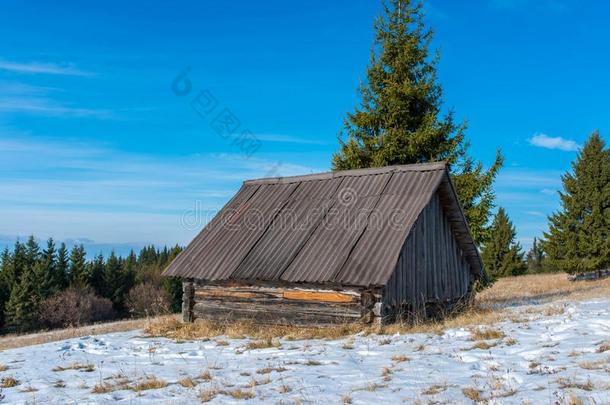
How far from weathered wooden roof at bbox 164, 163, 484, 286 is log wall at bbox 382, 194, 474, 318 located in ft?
1.71

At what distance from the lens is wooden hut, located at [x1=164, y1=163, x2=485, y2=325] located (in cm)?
1298

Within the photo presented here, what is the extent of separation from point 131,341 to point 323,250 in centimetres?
538

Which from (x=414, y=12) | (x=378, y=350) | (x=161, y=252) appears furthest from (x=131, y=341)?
(x=161, y=252)

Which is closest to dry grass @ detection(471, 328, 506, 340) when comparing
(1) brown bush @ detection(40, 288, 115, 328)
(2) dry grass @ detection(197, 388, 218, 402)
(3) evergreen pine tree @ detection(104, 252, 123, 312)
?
(2) dry grass @ detection(197, 388, 218, 402)

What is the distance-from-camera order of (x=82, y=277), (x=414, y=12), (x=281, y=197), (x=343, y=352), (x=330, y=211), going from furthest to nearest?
(x=82, y=277)
(x=414, y=12)
(x=281, y=197)
(x=330, y=211)
(x=343, y=352)

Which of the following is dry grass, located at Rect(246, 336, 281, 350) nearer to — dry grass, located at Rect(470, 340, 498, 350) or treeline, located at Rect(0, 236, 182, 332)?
dry grass, located at Rect(470, 340, 498, 350)

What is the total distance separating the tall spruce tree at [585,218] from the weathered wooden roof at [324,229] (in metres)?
22.4

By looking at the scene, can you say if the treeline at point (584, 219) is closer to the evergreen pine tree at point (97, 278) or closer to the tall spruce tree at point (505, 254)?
the tall spruce tree at point (505, 254)

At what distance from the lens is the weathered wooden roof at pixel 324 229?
1315 centimetres

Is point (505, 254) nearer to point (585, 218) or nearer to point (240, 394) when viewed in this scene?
point (585, 218)

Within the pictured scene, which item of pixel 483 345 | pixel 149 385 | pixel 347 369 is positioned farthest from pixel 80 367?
pixel 483 345

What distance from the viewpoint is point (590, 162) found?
1446 inches

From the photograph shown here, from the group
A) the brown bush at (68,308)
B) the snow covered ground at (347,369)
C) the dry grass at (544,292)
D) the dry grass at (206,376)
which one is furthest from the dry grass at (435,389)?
the brown bush at (68,308)

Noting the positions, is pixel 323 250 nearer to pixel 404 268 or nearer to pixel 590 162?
pixel 404 268
